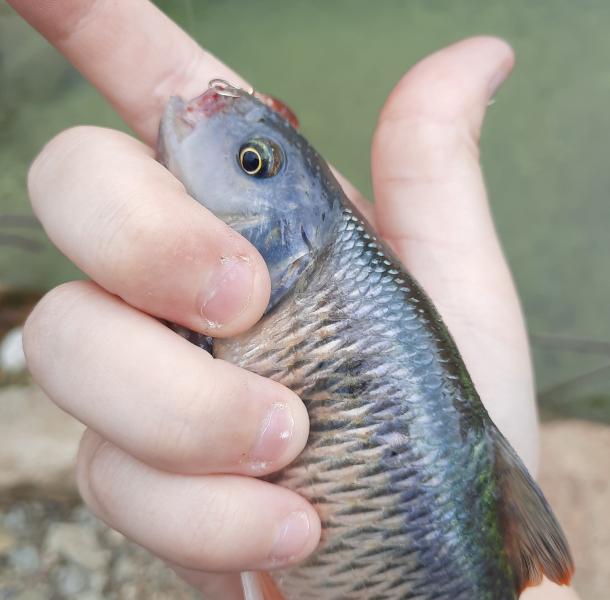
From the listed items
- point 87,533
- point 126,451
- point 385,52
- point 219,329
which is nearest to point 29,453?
point 87,533

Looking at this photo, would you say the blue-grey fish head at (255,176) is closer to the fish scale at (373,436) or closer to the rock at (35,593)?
the fish scale at (373,436)

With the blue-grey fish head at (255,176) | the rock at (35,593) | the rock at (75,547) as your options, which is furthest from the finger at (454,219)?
the rock at (35,593)

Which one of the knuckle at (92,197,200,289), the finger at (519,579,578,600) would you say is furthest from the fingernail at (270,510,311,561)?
the finger at (519,579,578,600)

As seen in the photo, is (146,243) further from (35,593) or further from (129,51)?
(35,593)

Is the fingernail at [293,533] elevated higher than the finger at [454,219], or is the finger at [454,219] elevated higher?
the finger at [454,219]

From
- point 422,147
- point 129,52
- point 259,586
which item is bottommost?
point 259,586

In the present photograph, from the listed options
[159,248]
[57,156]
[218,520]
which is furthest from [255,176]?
[218,520]

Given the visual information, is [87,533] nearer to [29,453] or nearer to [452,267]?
[29,453]
